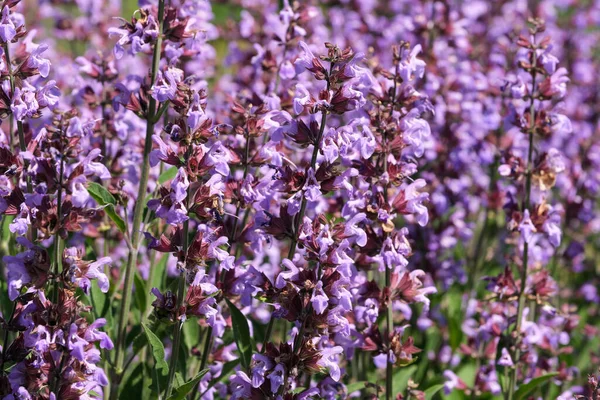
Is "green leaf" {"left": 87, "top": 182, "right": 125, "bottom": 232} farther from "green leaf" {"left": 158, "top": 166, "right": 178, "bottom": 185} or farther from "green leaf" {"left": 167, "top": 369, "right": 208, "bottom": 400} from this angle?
"green leaf" {"left": 167, "top": 369, "right": 208, "bottom": 400}

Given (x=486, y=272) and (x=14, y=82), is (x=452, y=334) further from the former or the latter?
(x=14, y=82)

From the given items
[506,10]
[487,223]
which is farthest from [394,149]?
[506,10]

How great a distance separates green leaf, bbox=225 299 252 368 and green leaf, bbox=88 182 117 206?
0.62 m

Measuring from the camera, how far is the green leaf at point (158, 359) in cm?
287

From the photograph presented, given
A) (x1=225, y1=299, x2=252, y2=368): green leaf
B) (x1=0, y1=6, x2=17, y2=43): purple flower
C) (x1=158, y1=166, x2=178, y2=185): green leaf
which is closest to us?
(x1=0, y1=6, x2=17, y2=43): purple flower

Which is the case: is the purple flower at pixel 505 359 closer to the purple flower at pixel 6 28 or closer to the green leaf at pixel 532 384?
the green leaf at pixel 532 384

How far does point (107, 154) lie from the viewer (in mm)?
4016

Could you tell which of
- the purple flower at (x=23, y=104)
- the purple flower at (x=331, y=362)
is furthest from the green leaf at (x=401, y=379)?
the purple flower at (x=23, y=104)

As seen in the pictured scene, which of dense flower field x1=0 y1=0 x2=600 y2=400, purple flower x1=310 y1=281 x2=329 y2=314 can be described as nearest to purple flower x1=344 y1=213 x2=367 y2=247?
dense flower field x1=0 y1=0 x2=600 y2=400

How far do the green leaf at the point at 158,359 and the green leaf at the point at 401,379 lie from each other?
1414 mm

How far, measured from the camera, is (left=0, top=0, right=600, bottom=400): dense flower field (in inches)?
109

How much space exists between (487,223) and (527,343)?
1.53 m

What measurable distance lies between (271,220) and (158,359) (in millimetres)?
669

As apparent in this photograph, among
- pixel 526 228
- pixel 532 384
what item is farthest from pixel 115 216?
pixel 532 384
